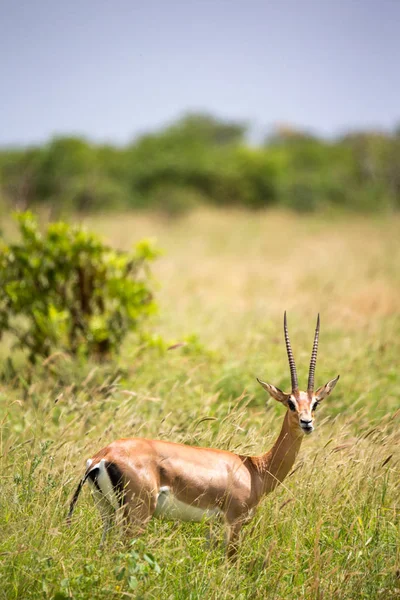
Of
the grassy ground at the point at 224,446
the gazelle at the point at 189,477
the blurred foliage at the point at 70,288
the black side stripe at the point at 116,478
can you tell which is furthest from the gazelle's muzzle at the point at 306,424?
the blurred foliage at the point at 70,288

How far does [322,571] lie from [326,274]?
1102 centimetres

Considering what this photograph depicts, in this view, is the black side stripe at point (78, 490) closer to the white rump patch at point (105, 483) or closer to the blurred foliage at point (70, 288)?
the white rump patch at point (105, 483)

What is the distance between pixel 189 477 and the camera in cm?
351

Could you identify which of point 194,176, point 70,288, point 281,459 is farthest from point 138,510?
point 194,176

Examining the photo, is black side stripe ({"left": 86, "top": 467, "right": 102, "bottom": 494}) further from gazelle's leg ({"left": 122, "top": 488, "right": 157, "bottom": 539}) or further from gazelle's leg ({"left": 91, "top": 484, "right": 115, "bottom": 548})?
gazelle's leg ({"left": 122, "top": 488, "right": 157, "bottom": 539})

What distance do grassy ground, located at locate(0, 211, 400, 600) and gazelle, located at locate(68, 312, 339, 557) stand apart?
0.14m

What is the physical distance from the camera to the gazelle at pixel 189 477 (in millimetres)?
3342

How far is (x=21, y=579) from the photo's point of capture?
10.7 feet

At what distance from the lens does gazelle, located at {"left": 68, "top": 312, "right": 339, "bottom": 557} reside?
334cm

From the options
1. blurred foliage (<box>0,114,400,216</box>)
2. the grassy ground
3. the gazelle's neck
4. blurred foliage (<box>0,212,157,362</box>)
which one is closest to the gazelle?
the gazelle's neck

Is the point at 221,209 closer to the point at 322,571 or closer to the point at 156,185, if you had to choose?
the point at 156,185

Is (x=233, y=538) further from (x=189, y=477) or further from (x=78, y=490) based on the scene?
(x=78, y=490)

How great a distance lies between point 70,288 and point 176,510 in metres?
4.45

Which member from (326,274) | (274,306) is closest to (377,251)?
(326,274)
